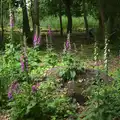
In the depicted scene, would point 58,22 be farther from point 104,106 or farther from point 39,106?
point 104,106

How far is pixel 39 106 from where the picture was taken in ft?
17.2

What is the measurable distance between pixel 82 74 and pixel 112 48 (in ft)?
25.1

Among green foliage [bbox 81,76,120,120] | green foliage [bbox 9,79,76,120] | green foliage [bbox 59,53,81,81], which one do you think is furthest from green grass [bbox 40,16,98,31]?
green foliage [bbox 81,76,120,120]

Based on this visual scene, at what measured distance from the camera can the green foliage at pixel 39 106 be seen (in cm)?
521

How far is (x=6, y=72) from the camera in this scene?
22.8 ft

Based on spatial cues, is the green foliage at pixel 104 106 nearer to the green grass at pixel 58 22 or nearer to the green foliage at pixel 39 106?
the green foliage at pixel 39 106

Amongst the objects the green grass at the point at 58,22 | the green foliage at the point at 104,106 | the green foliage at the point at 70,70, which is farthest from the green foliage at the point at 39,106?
the green grass at the point at 58,22

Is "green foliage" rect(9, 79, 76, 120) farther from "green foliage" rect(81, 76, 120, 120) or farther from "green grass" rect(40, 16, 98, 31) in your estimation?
"green grass" rect(40, 16, 98, 31)

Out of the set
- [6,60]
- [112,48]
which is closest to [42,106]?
[6,60]

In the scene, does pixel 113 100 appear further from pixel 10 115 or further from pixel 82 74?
pixel 82 74

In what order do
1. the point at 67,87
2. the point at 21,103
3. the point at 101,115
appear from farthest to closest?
the point at 67,87
the point at 21,103
the point at 101,115

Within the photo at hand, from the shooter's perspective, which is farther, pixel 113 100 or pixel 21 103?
pixel 21 103

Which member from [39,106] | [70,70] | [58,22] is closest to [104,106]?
[39,106]

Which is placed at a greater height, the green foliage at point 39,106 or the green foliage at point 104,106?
the green foliage at point 104,106
